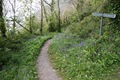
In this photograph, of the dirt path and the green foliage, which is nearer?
the green foliage

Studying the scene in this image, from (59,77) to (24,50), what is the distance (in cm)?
610

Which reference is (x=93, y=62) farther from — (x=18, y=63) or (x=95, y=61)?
(x=18, y=63)

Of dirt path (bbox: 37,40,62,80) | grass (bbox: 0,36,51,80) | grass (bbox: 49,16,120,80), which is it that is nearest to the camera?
grass (bbox: 49,16,120,80)

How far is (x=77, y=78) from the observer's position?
316 inches

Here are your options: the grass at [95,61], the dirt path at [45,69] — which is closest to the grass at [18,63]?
the dirt path at [45,69]

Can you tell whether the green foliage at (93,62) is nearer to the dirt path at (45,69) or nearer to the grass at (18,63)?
the dirt path at (45,69)

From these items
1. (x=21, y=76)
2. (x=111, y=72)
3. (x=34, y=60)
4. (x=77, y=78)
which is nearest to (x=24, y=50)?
(x=34, y=60)

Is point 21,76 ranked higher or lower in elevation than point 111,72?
lower

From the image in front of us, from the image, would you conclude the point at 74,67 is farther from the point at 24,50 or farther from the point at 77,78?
the point at 24,50

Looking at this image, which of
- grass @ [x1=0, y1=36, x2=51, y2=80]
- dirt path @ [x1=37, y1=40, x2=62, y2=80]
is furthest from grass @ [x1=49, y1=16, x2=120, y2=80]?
grass @ [x1=0, y1=36, x2=51, y2=80]

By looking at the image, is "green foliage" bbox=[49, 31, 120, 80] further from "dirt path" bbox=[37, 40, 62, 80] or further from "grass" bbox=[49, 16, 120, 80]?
"dirt path" bbox=[37, 40, 62, 80]

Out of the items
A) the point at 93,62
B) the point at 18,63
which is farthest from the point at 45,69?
the point at 93,62

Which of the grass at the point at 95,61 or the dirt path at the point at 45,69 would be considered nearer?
the grass at the point at 95,61

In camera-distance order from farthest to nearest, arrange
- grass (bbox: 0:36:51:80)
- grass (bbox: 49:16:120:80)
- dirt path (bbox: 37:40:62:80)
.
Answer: grass (bbox: 0:36:51:80) → dirt path (bbox: 37:40:62:80) → grass (bbox: 49:16:120:80)
